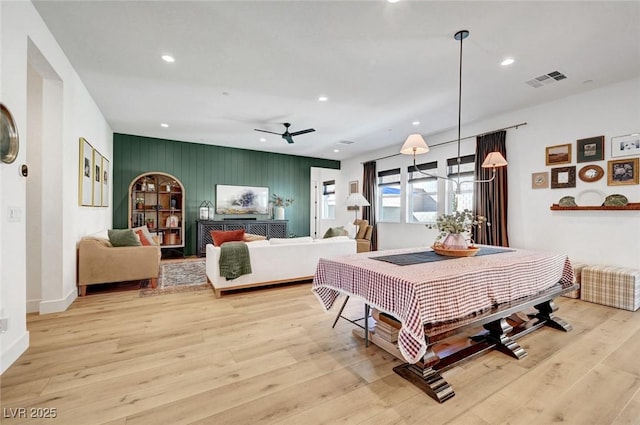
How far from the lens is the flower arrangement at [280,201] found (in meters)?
8.09

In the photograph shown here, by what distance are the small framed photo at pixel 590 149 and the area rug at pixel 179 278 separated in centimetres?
564

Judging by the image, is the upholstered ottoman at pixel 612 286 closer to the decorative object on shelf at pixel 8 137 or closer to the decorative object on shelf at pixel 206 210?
the decorative object on shelf at pixel 8 137

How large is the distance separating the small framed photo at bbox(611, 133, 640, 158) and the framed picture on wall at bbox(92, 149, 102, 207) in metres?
7.30

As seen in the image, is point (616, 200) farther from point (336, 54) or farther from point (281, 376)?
point (281, 376)

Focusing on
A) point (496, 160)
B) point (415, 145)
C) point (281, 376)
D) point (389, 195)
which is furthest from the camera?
point (389, 195)

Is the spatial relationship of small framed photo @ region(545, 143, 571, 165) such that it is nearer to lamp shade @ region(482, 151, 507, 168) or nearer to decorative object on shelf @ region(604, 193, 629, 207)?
decorative object on shelf @ region(604, 193, 629, 207)

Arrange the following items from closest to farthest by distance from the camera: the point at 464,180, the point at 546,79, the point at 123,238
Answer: the point at 546,79
the point at 123,238
the point at 464,180

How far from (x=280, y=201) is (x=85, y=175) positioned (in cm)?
482

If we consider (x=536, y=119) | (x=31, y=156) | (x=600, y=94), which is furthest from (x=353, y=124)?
(x=31, y=156)

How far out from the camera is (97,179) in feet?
14.6

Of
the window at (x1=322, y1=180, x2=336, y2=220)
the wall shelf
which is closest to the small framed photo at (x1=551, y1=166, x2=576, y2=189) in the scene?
the wall shelf

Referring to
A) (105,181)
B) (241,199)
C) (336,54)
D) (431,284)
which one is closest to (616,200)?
(431,284)

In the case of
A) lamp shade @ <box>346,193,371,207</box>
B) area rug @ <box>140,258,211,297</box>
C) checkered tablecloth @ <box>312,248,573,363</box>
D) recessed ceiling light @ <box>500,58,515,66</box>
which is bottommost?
area rug @ <box>140,258,211,297</box>

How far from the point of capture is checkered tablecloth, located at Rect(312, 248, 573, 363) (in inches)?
63.7
